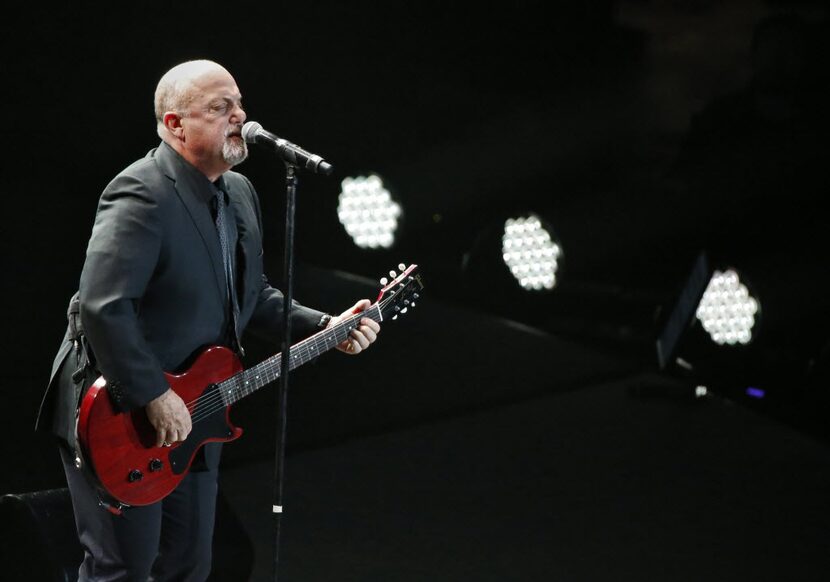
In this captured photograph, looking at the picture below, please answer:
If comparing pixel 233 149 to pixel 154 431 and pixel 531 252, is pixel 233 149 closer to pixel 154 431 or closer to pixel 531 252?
pixel 154 431

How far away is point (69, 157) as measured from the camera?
375 cm

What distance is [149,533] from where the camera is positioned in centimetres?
281

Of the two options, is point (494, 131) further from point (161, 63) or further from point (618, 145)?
point (161, 63)

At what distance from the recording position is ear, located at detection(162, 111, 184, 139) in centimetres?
281

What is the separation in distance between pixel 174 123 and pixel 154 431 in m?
0.72

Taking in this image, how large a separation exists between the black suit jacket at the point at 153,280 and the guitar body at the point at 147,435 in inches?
1.6

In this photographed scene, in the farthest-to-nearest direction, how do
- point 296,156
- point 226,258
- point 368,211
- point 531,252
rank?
point 531,252 < point 368,211 < point 226,258 < point 296,156

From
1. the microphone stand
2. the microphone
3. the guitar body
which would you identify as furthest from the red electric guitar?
the microphone

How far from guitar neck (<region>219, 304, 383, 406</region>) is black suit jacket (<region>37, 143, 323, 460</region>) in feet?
0.37

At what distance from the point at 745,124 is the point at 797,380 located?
1072 millimetres

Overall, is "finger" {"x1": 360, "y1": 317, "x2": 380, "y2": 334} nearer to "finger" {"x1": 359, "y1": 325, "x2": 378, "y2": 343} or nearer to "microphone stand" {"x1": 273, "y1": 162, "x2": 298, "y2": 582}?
"finger" {"x1": 359, "y1": 325, "x2": 378, "y2": 343}

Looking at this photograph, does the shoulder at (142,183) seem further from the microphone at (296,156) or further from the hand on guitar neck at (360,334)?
the hand on guitar neck at (360,334)

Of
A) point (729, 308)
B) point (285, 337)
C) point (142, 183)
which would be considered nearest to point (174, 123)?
point (142, 183)

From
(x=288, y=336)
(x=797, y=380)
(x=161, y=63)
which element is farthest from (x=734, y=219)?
(x=288, y=336)
